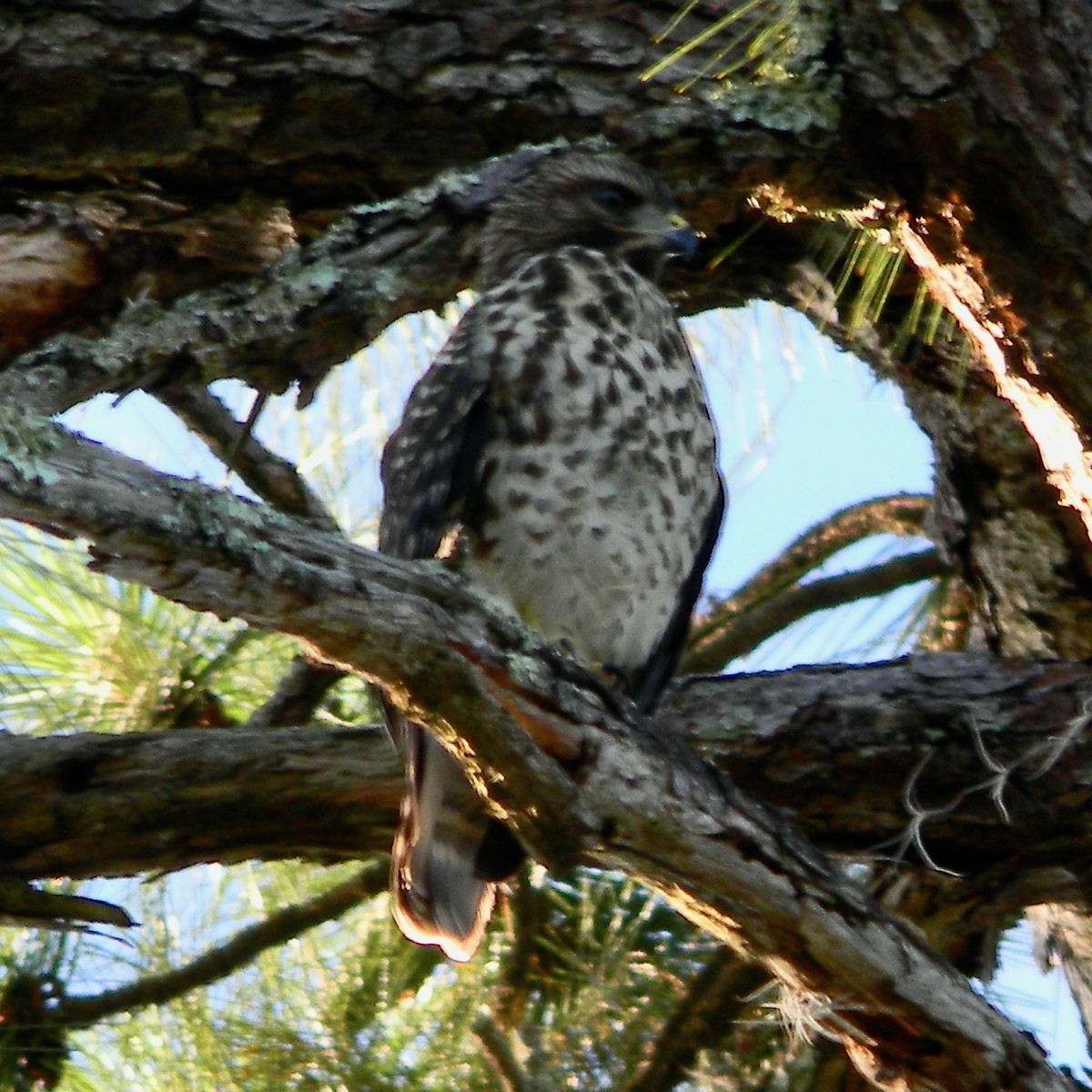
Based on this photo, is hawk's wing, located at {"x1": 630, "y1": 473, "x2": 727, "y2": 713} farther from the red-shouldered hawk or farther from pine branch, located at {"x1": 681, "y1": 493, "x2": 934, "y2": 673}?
pine branch, located at {"x1": 681, "y1": 493, "x2": 934, "y2": 673}

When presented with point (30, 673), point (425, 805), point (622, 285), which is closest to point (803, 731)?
point (425, 805)

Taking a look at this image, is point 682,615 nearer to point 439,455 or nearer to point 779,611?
point 779,611

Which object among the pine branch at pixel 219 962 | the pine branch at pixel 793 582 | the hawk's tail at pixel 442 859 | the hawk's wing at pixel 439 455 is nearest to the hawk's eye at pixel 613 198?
the hawk's wing at pixel 439 455

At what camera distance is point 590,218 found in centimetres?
365

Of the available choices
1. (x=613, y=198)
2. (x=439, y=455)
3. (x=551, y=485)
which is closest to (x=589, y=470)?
(x=551, y=485)

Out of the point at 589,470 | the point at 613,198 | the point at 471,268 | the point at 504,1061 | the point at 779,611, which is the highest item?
A: the point at 613,198

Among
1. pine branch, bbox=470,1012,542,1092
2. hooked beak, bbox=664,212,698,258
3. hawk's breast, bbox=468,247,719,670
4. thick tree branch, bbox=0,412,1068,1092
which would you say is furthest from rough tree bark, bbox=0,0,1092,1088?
pine branch, bbox=470,1012,542,1092

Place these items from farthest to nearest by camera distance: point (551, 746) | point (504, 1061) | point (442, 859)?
point (442, 859), point (504, 1061), point (551, 746)

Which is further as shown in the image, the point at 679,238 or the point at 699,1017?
the point at 679,238

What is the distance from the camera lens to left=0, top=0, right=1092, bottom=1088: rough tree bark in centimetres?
191

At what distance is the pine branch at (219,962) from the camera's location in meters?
3.04

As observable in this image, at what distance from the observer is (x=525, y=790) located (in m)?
2.02

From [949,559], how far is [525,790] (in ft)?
5.79

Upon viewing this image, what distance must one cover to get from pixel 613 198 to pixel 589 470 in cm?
67
